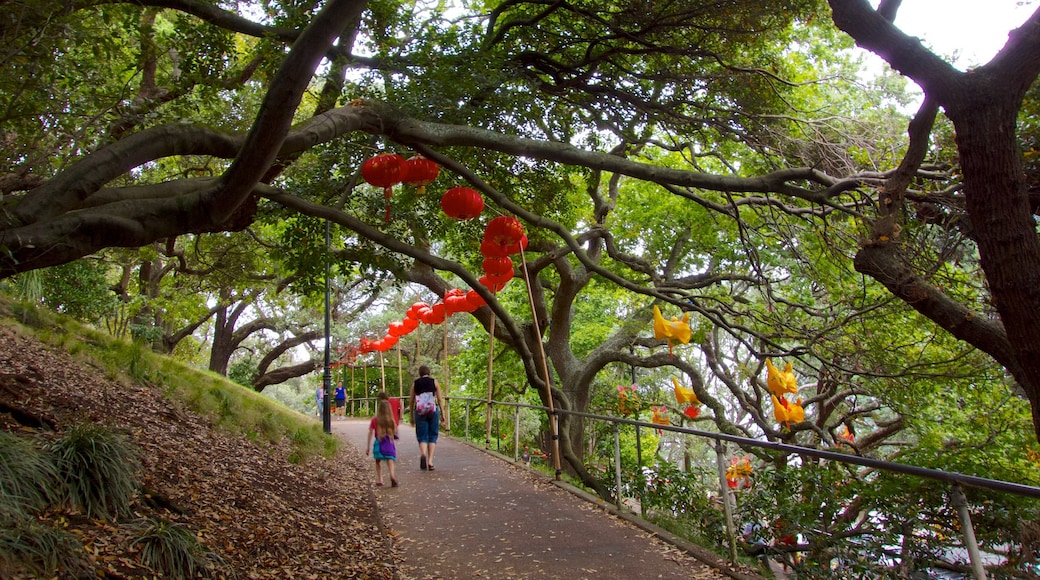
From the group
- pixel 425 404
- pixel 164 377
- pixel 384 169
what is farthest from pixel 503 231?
pixel 164 377

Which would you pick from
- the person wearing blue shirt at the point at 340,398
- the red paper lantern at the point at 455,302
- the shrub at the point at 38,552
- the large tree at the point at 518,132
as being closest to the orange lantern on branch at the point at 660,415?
the large tree at the point at 518,132

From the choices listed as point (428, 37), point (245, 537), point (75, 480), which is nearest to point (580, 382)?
point (428, 37)

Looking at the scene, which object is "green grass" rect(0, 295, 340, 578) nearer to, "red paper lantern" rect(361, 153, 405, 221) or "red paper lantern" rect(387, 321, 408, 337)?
"red paper lantern" rect(361, 153, 405, 221)

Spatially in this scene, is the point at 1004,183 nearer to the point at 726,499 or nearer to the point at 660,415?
the point at 726,499

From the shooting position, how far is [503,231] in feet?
23.6

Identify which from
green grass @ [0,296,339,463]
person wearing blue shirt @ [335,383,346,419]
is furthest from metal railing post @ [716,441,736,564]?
person wearing blue shirt @ [335,383,346,419]

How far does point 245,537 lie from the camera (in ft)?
16.4

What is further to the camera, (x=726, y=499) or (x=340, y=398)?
(x=340, y=398)

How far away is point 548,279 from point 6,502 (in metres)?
12.9

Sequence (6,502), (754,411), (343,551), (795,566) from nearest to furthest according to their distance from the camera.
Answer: (6,502) → (795,566) → (343,551) → (754,411)

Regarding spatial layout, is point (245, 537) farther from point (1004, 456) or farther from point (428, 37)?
point (1004, 456)

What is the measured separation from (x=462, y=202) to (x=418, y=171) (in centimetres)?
57

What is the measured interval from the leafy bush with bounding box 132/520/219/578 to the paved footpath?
5.33ft

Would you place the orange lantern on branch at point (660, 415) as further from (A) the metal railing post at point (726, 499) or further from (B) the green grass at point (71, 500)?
(B) the green grass at point (71, 500)
